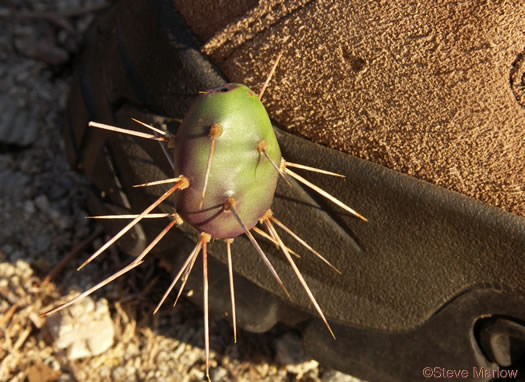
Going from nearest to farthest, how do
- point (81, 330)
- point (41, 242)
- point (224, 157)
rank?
1. point (224, 157)
2. point (81, 330)
3. point (41, 242)

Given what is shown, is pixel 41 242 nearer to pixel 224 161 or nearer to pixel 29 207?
pixel 29 207

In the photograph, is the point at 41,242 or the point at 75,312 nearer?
the point at 75,312

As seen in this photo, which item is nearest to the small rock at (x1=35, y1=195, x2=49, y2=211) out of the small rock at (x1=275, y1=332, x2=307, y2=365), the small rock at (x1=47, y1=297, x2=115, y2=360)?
the small rock at (x1=47, y1=297, x2=115, y2=360)

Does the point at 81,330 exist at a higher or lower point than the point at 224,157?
lower

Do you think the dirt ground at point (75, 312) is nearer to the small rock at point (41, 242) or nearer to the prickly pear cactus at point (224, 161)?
the small rock at point (41, 242)

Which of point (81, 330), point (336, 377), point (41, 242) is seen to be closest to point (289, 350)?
point (336, 377)
